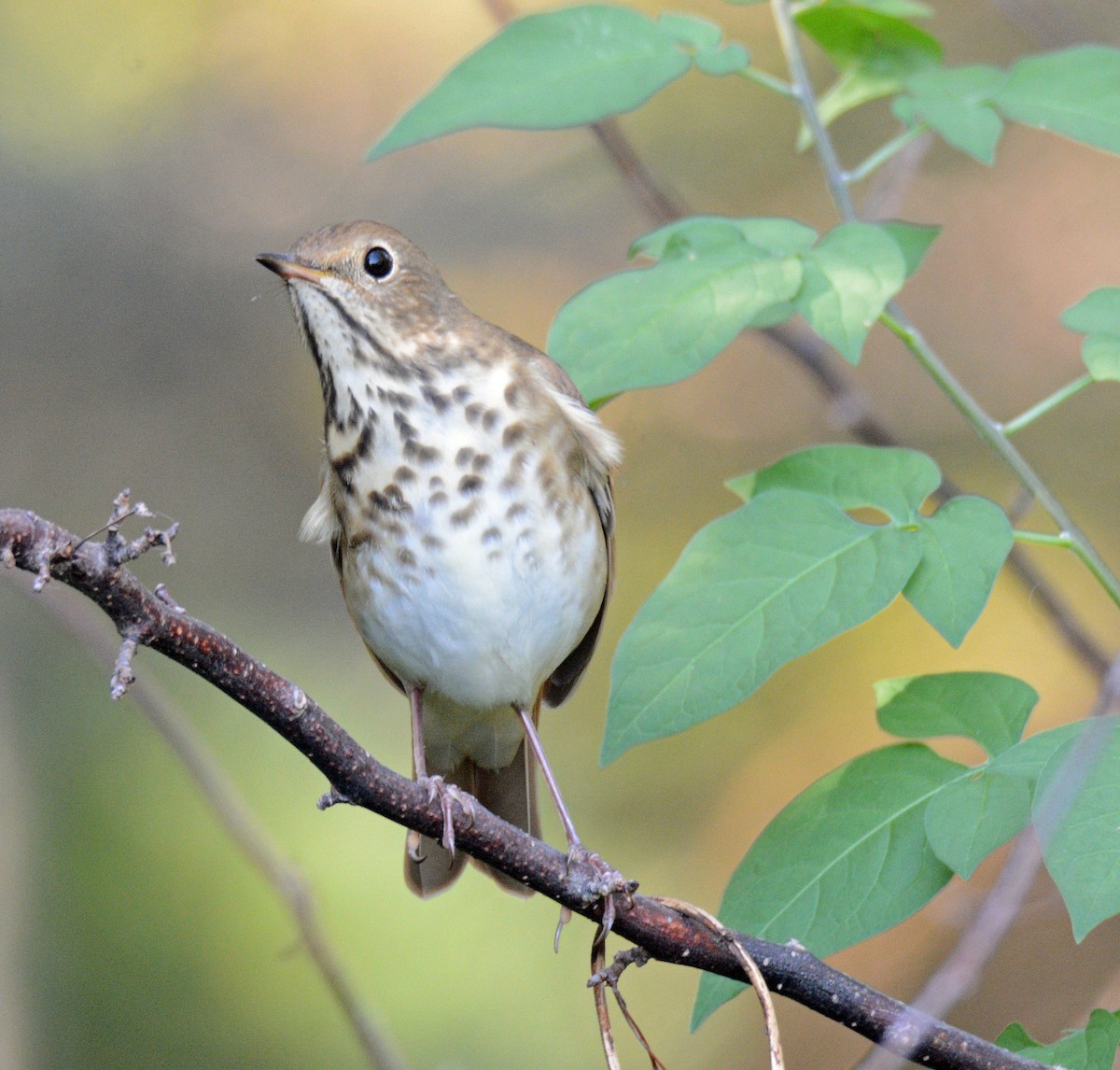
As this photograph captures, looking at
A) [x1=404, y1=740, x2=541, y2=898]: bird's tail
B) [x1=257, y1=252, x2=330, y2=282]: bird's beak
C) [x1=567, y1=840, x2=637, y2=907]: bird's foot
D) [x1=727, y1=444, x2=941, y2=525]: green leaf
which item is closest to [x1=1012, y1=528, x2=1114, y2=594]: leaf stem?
[x1=727, y1=444, x2=941, y2=525]: green leaf

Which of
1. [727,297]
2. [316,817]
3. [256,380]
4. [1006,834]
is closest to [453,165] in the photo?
[256,380]

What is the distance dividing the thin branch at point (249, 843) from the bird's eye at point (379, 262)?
0.80 meters

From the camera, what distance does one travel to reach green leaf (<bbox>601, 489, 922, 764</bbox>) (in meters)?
1.61

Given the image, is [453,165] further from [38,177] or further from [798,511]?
[798,511]

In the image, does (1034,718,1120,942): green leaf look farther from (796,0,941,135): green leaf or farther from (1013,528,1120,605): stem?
(796,0,941,135): green leaf

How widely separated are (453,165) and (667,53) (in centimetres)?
382

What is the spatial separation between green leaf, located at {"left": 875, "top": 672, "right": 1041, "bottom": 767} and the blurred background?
2.62 metres

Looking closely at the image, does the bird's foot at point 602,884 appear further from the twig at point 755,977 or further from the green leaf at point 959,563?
the green leaf at point 959,563

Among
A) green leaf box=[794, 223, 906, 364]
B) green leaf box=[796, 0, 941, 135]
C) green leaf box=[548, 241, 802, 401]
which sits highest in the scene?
green leaf box=[796, 0, 941, 135]

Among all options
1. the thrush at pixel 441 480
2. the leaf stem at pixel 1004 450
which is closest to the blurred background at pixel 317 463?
the thrush at pixel 441 480

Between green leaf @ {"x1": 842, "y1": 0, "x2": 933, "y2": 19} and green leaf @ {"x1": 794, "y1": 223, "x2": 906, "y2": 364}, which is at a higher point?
green leaf @ {"x1": 842, "y1": 0, "x2": 933, "y2": 19}

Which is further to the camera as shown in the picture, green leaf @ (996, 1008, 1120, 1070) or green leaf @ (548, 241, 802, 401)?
green leaf @ (548, 241, 802, 401)

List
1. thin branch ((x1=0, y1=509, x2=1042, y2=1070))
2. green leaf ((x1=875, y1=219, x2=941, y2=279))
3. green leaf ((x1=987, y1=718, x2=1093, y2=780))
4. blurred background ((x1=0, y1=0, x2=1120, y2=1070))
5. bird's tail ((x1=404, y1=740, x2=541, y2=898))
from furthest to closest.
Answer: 1. blurred background ((x1=0, y1=0, x2=1120, y2=1070))
2. bird's tail ((x1=404, y1=740, x2=541, y2=898))
3. green leaf ((x1=875, y1=219, x2=941, y2=279))
4. green leaf ((x1=987, y1=718, x2=1093, y2=780))
5. thin branch ((x1=0, y1=509, x2=1042, y2=1070))

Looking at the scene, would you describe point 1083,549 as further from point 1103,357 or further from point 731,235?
point 731,235
